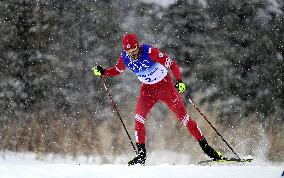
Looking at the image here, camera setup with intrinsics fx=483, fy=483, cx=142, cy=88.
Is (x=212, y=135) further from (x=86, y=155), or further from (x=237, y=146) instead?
(x=86, y=155)

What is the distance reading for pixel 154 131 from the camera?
1204cm

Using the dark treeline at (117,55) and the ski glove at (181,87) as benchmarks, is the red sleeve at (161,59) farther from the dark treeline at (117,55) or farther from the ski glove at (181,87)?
the dark treeline at (117,55)

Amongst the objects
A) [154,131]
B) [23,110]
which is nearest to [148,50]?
[154,131]

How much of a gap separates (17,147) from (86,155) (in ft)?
5.64

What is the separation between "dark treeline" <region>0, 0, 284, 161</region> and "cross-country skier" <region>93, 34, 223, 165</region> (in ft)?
14.3

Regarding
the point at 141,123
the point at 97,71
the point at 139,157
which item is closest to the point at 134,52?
the point at 97,71

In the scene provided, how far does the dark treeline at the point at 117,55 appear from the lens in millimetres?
12133

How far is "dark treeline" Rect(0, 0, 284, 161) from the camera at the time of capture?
12133mm

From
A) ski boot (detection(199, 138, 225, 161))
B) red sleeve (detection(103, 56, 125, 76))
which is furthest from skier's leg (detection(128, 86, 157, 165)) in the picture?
ski boot (detection(199, 138, 225, 161))

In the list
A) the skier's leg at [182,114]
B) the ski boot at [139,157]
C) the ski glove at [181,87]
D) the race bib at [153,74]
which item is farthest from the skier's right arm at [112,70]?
the ski boot at [139,157]

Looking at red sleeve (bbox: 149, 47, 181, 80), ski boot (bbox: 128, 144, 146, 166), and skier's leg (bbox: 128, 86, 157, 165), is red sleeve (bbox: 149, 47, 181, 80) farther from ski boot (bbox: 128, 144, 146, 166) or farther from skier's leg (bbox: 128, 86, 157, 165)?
ski boot (bbox: 128, 144, 146, 166)

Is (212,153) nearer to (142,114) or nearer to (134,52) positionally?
(142,114)

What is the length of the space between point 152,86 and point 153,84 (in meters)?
0.04

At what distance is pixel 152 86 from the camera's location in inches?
306
